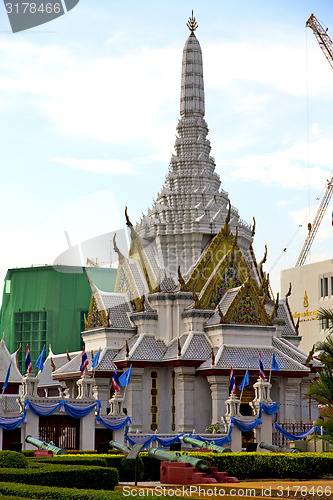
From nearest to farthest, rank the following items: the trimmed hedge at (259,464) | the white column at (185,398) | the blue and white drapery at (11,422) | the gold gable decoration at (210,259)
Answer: the trimmed hedge at (259,464), the blue and white drapery at (11,422), the white column at (185,398), the gold gable decoration at (210,259)

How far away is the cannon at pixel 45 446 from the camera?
99.8ft

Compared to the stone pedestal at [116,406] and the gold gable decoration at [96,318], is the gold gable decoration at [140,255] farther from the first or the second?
the stone pedestal at [116,406]

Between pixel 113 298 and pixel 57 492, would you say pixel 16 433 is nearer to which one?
pixel 113 298

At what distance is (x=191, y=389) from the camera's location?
4191 cm

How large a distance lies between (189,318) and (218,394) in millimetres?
4398

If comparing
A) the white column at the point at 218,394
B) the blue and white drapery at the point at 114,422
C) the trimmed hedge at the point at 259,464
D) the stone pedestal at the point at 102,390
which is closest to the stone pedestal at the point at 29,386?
the blue and white drapery at the point at 114,422

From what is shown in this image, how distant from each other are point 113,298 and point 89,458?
20111 mm

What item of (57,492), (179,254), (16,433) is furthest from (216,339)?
(57,492)

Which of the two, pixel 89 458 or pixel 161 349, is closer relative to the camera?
pixel 89 458

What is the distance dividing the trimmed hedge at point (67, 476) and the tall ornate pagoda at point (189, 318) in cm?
1681

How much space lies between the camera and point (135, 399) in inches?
1665

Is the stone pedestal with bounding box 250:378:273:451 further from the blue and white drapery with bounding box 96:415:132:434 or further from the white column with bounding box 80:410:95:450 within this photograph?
the white column with bounding box 80:410:95:450

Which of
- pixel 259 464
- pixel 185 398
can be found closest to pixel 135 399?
pixel 185 398

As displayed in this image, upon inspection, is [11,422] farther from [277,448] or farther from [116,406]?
[277,448]
